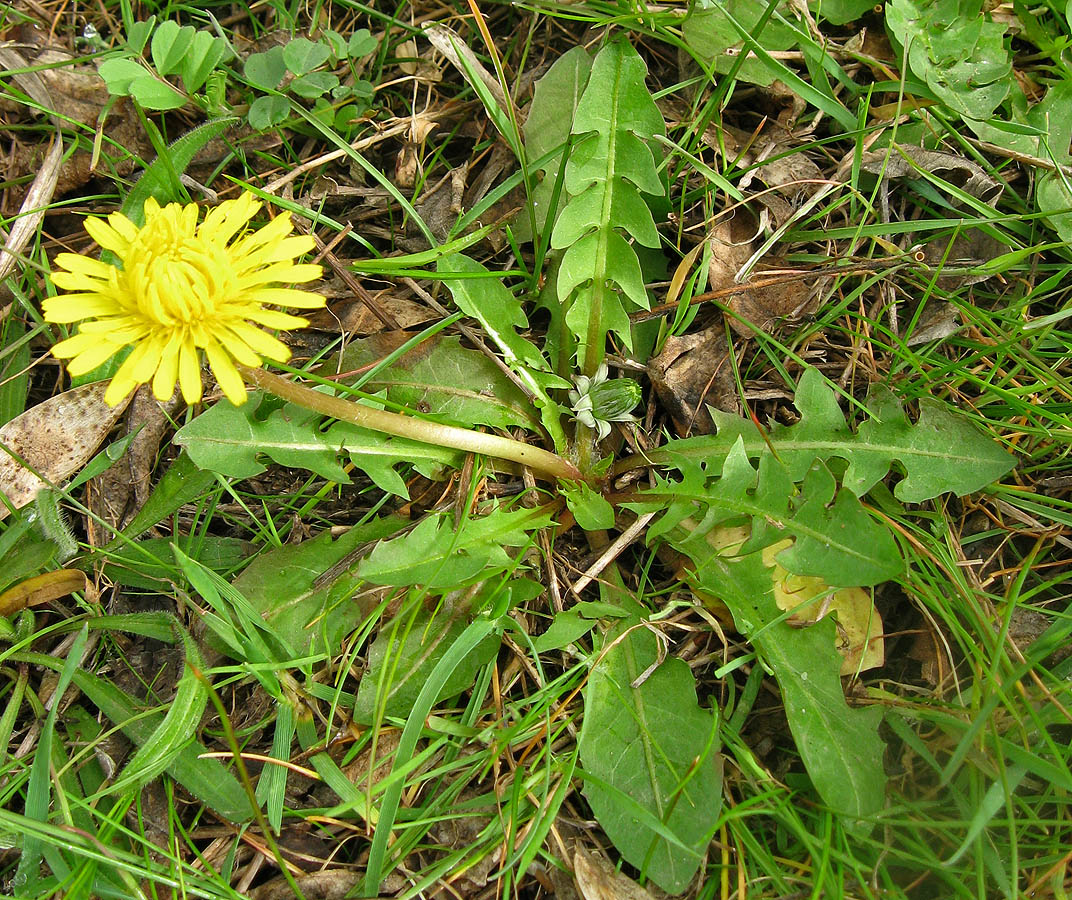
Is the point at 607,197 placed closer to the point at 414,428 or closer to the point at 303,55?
the point at 414,428

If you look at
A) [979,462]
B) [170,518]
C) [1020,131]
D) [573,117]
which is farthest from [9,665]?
[1020,131]

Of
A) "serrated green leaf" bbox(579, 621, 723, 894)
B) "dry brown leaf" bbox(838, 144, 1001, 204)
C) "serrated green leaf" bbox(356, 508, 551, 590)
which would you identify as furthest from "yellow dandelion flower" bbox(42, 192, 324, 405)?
"dry brown leaf" bbox(838, 144, 1001, 204)

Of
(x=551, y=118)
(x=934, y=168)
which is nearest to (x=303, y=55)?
(x=551, y=118)

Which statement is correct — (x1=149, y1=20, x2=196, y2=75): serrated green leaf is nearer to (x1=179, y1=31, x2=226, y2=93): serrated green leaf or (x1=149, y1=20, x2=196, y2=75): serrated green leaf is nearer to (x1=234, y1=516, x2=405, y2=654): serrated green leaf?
(x1=179, y1=31, x2=226, y2=93): serrated green leaf

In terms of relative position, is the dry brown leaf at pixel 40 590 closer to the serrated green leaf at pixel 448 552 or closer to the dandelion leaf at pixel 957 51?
the serrated green leaf at pixel 448 552

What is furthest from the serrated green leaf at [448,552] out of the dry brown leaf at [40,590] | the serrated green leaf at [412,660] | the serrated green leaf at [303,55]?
the serrated green leaf at [303,55]
